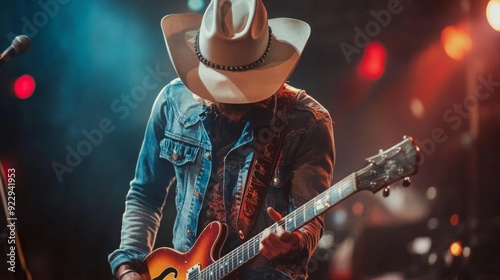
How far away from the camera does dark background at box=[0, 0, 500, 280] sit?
3.18 metres

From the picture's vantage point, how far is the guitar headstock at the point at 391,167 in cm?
215

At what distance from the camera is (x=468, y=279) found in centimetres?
328

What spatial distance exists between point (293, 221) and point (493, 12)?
5.75 ft

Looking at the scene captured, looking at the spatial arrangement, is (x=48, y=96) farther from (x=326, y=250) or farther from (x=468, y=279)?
(x=468, y=279)

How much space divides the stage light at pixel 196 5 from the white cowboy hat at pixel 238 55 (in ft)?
1.58

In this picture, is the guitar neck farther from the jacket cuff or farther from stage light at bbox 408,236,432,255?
stage light at bbox 408,236,432,255

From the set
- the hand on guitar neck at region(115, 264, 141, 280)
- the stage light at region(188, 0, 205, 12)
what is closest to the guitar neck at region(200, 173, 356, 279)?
the hand on guitar neck at region(115, 264, 141, 280)

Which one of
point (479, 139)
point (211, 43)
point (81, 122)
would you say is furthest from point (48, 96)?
point (479, 139)

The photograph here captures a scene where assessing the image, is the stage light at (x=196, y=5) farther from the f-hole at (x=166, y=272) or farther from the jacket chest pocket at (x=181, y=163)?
the f-hole at (x=166, y=272)

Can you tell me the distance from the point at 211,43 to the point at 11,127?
146 cm

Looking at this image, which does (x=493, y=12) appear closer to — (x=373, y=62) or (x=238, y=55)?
(x=373, y=62)

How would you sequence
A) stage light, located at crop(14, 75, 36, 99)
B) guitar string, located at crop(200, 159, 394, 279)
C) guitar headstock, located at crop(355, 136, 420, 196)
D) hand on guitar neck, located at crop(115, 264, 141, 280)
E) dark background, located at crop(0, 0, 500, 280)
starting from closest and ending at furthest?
guitar headstock, located at crop(355, 136, 420, 196)
guitar string, located at crop(200, 159, 394, 279)
hand on guitar neck, located at crop(115, 264, 141, 280)
dark background, located at crop(0, 0, 500, 280)
stage light, located at crop(14, 75, 36, 99)

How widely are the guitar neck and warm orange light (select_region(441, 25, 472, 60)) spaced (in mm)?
1349

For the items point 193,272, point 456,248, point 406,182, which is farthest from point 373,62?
point 193,272
